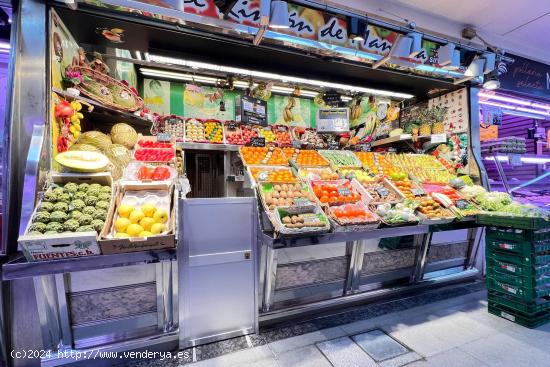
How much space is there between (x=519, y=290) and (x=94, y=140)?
4916 mm

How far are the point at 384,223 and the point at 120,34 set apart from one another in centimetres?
347

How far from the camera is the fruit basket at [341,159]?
3.90 metres

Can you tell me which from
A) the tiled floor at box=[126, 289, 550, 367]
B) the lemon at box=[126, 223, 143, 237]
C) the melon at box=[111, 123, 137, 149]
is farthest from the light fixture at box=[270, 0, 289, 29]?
the tiled floor at box=[126, 289, 550, 367]

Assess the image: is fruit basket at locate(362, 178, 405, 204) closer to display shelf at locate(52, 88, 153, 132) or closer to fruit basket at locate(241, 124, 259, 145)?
fruit basket at locate(241, 124, 259, 145)

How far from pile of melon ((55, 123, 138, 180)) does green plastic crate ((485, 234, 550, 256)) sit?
436 cm

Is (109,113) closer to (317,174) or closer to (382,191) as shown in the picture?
(317,174)

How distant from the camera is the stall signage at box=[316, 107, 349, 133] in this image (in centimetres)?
533

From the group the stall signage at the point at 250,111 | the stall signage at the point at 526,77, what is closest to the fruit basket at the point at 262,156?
the stall signage at the point at 250,111

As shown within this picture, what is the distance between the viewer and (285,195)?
2.87m

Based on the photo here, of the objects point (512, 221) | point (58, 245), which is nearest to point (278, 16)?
point (58, 245)

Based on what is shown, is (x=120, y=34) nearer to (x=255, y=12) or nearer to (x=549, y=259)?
(x=255, y=12)

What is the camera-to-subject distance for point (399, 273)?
357cm

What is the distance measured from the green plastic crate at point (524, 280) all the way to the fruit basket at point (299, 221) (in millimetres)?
2339

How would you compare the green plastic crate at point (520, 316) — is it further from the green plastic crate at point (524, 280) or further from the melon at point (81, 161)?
the melon at point (81, 161)
